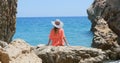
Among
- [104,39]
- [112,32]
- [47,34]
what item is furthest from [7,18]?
[47,34]

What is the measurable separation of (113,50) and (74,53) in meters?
1.64

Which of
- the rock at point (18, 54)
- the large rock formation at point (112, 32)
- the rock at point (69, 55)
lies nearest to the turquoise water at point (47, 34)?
the large rock formation at point (112, 32)

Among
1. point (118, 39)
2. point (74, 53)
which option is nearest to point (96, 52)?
point (74, 53)

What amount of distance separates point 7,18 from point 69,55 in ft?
7.34

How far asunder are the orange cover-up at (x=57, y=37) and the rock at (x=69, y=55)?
0.54 metres

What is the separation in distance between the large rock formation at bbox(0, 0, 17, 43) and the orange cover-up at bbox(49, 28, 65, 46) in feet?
6.00

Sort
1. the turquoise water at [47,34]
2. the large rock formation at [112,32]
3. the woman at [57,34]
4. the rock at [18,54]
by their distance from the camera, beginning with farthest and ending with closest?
the turquoise water at [47,34], the large rock formation at [112,32], the woman at [57,34], the rock at [18,54]

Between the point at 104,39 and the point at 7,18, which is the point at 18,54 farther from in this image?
the point at 104,39

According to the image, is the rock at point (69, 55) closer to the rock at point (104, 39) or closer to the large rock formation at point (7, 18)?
the large rock formation at point (7, 18)

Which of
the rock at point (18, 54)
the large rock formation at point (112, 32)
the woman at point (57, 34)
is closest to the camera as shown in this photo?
the rock at point (18, 54)

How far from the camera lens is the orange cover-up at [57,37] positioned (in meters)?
11.2

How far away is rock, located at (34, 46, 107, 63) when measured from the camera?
10.5 meters

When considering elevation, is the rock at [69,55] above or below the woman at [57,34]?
below

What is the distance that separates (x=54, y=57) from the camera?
34.7ft
